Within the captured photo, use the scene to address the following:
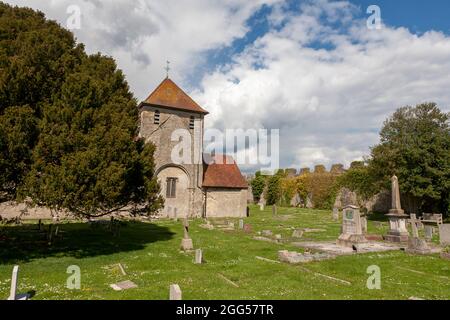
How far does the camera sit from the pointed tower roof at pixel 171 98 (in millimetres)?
30250

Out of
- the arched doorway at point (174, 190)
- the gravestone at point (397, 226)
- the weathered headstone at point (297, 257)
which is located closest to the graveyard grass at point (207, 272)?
the weathered headstone at point (297, 257)

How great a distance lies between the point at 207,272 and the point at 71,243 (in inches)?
339

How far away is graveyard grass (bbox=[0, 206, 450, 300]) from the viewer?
7.79 metres

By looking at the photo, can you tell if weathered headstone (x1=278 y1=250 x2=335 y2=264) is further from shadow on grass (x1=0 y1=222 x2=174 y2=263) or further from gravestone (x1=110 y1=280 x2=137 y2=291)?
shadow on grass (x1=0 y1=222 x2=174 y2=263)

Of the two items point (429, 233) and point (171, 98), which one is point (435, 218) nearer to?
point (429, 233)

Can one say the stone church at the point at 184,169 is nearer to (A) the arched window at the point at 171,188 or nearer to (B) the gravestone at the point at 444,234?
(A) the arched window at the point at 171,188

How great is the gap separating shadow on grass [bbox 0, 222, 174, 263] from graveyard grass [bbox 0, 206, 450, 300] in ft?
0.13

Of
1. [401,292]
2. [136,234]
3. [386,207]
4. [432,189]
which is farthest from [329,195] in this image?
[401,292]

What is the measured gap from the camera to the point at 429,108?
27.2 m

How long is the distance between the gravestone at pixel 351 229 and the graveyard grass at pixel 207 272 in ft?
6.63

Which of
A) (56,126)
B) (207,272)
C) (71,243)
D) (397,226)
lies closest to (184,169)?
(71,243)

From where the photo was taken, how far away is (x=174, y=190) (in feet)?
99.4
